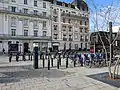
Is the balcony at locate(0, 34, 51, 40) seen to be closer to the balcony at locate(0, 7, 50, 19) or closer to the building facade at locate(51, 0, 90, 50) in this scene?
the building facade at locate(51, 0, 90, 50)

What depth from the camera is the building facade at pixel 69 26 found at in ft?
176

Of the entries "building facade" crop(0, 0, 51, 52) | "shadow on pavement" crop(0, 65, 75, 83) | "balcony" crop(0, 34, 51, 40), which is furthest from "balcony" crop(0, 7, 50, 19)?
"shadow on pavement" crop(0, 65, 75, 83)

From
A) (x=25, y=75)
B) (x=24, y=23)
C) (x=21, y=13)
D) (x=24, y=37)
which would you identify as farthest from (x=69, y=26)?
(x=25, y=75)

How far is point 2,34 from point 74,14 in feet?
81.8

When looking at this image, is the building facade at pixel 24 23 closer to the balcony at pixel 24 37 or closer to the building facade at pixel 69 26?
the balcony at pixel 24 37

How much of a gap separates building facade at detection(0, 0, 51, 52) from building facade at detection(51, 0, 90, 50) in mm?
2764

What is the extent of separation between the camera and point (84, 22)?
204 feet

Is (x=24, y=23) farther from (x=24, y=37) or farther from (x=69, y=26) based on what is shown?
(x=69, y=26)

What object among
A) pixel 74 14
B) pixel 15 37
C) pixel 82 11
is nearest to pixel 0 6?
pixel 15 37

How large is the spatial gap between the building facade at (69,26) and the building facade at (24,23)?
2764 millimetres

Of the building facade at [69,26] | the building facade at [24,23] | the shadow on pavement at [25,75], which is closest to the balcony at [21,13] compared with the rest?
the building facade at [24,23]

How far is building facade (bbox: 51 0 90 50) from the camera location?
53.7 m

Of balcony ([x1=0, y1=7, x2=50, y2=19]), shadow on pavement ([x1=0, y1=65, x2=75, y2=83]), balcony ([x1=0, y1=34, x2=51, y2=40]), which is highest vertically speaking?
balcony ([x1=0, y1=7, x2=50, y2=19])

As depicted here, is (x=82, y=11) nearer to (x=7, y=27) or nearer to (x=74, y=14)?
(x=74, y=14)
